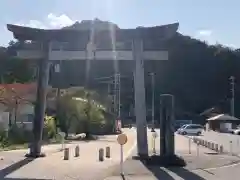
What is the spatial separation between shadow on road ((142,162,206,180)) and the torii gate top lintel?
692 centimetres

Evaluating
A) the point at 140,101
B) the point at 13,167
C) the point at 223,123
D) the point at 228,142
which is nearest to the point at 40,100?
the point at 140,101

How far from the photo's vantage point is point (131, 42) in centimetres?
2483

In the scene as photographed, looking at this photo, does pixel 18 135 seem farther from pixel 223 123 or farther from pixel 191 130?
pixel 223 123

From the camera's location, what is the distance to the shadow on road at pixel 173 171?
684 inches

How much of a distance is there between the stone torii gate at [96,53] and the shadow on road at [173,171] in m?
3.36

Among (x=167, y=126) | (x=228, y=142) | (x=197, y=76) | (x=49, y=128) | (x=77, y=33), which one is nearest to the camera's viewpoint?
(x=167, y=126)

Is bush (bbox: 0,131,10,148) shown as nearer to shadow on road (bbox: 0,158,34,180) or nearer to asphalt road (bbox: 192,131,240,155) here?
shadow on road (bbox: 0,158,34,180)

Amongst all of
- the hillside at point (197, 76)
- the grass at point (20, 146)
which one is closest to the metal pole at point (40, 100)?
the grass at point (20, 146)

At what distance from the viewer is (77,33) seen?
80.9ft

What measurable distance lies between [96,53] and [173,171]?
27.1 ft

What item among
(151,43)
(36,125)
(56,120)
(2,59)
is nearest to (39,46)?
(36,125)

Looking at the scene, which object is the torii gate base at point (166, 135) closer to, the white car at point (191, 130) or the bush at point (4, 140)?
the bush at point (4, 140)

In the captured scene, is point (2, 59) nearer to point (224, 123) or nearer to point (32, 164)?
point (224, 123)

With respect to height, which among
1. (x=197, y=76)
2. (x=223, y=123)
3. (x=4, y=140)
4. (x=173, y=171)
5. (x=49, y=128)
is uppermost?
(x=197, y=76)
